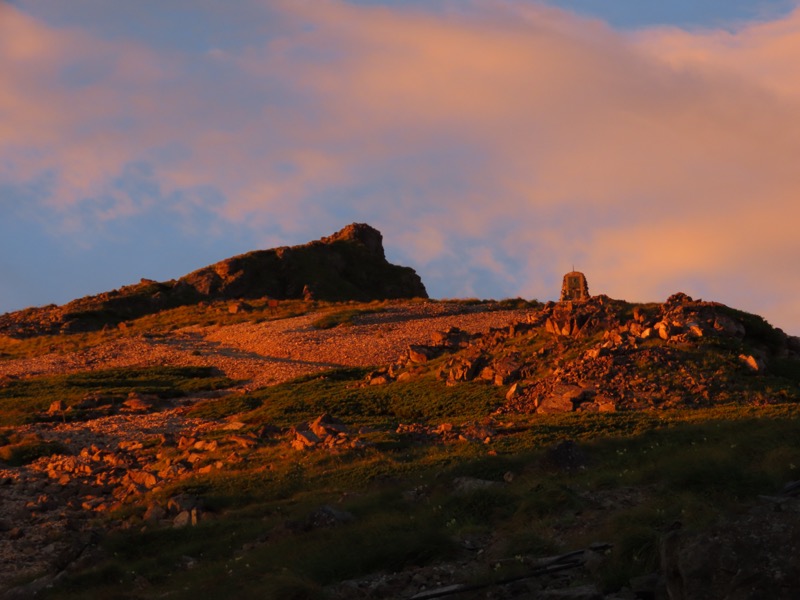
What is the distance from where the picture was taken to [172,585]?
1811 centimetres

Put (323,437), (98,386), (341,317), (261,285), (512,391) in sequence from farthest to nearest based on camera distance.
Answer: (261,285), (341,317), (98,386), (512,391), (323,437)

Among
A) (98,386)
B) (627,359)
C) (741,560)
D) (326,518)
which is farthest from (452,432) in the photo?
(98,386)

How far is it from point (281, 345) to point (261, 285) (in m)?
36.0

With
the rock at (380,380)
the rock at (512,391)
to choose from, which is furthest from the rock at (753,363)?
the rock at (380,380)

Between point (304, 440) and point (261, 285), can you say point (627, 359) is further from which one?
point (261, 285)

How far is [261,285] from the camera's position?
300ft

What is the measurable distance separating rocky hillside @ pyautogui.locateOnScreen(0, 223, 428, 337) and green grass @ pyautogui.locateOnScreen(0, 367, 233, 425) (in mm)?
25950

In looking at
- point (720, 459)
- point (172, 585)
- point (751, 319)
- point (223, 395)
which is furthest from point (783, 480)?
point (223, 395)

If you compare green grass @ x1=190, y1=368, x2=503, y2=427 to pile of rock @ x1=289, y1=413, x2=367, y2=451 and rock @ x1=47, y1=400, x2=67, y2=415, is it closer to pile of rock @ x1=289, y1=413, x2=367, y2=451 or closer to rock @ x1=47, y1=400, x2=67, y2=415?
pile of rock @ x1=289, y1=413, x2=367, y2=451

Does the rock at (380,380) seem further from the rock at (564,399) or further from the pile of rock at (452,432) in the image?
the pile of rock at (452,432)

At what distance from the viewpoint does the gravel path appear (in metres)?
50.8

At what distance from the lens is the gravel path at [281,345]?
50.8 m

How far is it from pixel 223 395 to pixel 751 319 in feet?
70.7

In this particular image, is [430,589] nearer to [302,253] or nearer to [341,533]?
[341,533]
